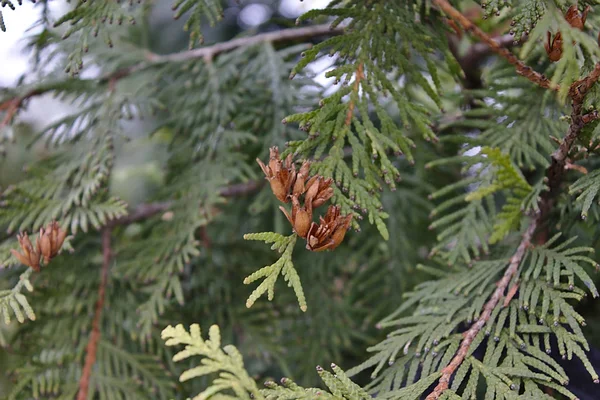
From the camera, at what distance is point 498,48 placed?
2.16 ft

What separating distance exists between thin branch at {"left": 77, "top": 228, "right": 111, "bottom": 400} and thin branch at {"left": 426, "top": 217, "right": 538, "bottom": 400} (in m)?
0.54

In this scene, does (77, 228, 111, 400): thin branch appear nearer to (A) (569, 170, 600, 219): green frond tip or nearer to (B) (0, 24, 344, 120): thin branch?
(B) (0, 24, 344, 120): thin branch

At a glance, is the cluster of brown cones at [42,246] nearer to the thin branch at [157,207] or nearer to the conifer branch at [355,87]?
the thin branch at [157,207]

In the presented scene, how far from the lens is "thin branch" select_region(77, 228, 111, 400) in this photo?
0.84 metres

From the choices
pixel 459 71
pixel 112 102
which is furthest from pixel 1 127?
pixel 459 71

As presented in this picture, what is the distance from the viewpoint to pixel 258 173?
1035 mm

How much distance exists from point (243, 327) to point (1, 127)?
21.4 inches

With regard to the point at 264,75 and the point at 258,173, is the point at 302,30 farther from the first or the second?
the point at 258,173

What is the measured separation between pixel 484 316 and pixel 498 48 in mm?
316

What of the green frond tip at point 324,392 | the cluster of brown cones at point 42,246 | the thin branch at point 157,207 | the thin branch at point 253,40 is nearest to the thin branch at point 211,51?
the thin branch at point 253,40

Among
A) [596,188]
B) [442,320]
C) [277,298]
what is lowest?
[277,298]

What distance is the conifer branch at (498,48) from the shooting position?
0.61 metres

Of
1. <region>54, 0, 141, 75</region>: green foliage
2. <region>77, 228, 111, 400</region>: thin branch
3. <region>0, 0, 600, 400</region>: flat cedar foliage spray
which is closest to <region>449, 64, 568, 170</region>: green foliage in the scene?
<region>0, 0, 600, 400</region>: flat cedar foliage spray

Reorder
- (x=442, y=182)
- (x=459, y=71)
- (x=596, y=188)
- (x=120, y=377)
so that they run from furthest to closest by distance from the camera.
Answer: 1. (x=442, y=182)
2. (x=120, y=377)
3. (x=459, y=71)
4. (x=596, y=188)
